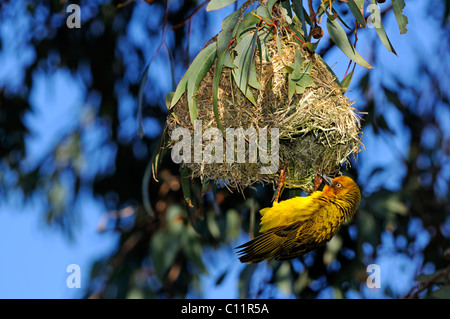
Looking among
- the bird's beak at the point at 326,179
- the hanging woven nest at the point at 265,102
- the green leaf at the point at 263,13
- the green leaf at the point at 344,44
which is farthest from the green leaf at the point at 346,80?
the green leaf at the point at 263,13

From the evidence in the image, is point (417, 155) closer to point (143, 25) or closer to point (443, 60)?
point (443, 60)

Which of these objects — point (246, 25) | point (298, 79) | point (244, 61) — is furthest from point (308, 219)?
point (246, 25)

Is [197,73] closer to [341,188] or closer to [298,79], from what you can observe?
[298,79]

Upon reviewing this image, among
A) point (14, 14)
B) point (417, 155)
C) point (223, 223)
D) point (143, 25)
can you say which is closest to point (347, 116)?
point (223, 223)

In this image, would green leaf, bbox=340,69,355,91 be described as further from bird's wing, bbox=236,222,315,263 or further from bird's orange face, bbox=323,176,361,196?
bird's wing, bbox=236,222,315,263

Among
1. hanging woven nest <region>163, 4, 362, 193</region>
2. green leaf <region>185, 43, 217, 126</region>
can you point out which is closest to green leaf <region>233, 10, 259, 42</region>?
hanging woven nest <region>163, 4, 362, 193</region>

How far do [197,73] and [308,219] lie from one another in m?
0.64

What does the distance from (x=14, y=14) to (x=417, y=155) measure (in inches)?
123

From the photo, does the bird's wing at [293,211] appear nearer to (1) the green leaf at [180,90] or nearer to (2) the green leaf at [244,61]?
(2) the green leaf at [244,61]

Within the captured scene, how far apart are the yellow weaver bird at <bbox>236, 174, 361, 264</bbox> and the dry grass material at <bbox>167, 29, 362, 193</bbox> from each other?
11 cm

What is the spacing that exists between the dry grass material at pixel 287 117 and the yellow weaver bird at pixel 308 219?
11 centimetres

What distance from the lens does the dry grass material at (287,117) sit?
2.17 meters

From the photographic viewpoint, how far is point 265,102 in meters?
2.19

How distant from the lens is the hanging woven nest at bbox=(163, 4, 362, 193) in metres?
2.13
